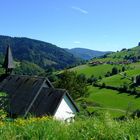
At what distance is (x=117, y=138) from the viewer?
4.90m

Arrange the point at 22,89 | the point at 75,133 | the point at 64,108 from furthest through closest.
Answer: the point at 22,89 < the point at 64,108 < the point at 75,133

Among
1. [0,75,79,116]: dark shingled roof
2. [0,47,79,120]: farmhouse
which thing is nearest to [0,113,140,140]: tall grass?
[0,47,79,120]: farmhouse

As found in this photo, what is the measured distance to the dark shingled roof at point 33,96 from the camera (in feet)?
116

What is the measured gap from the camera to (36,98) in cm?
3778

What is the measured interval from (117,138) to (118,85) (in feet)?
528

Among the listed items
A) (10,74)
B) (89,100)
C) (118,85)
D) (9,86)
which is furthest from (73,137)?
(118,85)

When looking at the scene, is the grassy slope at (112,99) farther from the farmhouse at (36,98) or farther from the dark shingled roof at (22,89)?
the farmhouse at (36,98)

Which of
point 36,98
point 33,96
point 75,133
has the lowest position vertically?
point 36,98

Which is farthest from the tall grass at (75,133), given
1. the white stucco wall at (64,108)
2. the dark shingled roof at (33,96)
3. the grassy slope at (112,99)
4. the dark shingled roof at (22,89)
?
the grassy slope at (112,99)

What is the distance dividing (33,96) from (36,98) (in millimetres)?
437

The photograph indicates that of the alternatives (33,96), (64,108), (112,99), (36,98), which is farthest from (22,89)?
(112,99)

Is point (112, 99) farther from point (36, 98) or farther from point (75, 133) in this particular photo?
point (75, 133)

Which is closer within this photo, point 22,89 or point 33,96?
point 33,96

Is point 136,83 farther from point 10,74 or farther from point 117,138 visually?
point 117,138
